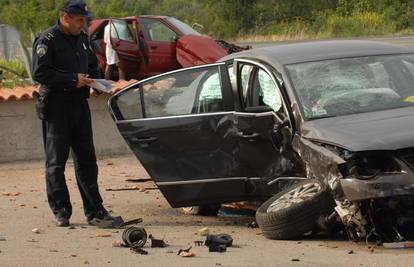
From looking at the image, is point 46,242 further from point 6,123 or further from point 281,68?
point 6,123

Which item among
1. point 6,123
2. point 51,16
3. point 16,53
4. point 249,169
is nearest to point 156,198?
point 249,169

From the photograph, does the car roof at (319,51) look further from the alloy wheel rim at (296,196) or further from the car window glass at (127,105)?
the alloy wheel rim at (296,196)

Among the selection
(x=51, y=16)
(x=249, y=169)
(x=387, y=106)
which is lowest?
(x=51, y=16)

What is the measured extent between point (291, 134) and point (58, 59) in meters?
2.14

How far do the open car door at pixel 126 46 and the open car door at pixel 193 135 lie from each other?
10.1 meters

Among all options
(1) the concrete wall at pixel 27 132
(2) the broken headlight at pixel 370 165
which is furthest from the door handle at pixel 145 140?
(1) the concrete wall at pixel 27 132

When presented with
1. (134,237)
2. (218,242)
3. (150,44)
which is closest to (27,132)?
(150,44)

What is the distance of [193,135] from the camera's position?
8.29m

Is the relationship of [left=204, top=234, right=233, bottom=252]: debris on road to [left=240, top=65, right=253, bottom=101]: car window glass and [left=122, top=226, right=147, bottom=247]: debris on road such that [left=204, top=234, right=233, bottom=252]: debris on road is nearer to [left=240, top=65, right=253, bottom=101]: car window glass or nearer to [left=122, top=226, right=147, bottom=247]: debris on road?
[left=122, top=226, right=147, bottom=247]: debris on road

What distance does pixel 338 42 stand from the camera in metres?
8.63

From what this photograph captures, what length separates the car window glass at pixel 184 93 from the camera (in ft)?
27.8

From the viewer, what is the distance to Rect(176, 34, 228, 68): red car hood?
18.0 metres

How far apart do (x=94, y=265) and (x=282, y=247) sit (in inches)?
55.8

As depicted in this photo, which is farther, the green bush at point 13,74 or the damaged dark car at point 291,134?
the green bush at point 13,74
